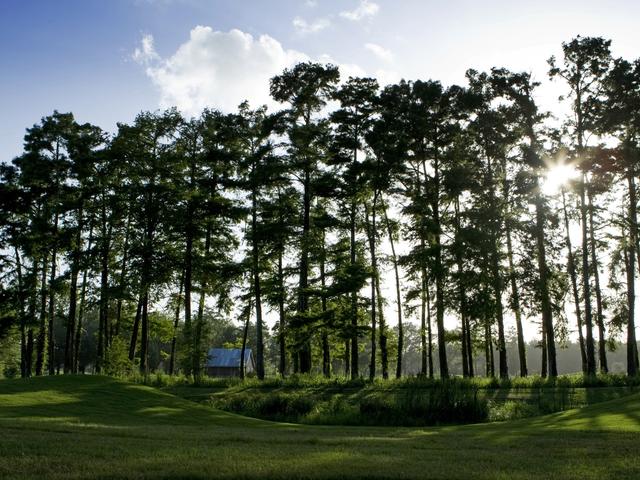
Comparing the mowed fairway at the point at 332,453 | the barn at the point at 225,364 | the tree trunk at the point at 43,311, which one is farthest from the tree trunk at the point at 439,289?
the barn at the point at 225,364

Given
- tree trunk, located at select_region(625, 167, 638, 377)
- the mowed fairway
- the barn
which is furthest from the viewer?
the barn

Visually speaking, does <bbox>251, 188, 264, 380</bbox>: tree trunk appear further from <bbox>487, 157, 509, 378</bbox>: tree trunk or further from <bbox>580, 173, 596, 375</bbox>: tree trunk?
<bbox>580, 173, 596, 375</bbox>: tree trunk

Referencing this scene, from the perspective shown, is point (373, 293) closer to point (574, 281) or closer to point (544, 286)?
point (544, 286)

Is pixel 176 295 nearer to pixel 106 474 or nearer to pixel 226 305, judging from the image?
pixel 226 305

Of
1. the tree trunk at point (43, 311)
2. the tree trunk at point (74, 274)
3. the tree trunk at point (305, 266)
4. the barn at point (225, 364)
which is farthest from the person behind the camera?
the barn at point (225, 364)

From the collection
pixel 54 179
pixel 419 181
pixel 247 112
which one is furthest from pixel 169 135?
pixel 419 181

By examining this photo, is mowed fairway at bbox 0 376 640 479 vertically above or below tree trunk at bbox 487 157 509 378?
below

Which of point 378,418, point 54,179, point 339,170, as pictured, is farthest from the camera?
point 54,179

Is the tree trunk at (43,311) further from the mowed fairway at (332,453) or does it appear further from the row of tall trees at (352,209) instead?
the mowed fairway at (332,453)

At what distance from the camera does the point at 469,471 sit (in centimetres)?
757

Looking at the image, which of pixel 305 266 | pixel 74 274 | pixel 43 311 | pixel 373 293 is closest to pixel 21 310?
pixel 43 311

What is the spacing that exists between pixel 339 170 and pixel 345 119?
3.06 metres

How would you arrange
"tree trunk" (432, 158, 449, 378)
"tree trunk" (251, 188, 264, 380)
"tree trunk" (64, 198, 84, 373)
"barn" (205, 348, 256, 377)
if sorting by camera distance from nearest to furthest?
"tree trunk" (432, 158, 449, 378) → "tree trunk" (251, 188, 264, 380) → "tree trunk" (64, 198, 84, 373) → "barn" (205, 348, 256, 377)

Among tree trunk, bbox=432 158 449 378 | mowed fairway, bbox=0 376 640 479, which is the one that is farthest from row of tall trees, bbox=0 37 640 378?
mowed fairway, bbox=0 376 640 479
